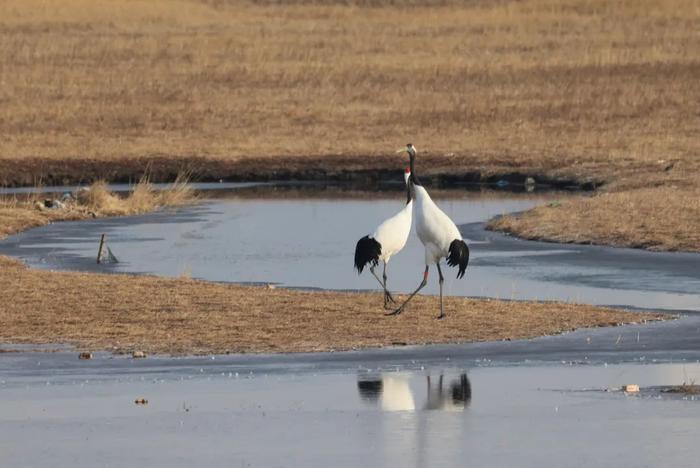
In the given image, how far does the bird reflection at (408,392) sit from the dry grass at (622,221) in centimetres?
1071

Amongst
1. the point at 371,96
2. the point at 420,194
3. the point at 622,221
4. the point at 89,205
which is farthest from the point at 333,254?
the point at 371,96

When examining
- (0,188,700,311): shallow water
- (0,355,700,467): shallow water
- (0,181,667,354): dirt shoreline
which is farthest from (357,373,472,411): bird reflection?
(0,188,700,311): shallow water

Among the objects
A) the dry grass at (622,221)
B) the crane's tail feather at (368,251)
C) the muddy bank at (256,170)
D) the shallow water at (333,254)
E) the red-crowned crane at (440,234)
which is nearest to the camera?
the red-crowned crane at (440,234)

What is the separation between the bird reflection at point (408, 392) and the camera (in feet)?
42.1

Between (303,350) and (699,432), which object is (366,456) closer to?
(699,432)

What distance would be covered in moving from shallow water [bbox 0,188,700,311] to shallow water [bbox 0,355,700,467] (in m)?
5.48

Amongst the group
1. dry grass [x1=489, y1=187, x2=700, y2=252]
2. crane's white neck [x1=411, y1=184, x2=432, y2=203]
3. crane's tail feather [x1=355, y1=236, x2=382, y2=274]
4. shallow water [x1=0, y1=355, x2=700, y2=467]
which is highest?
dry grass [x1=489, y1=187, x2=700, y2=252]

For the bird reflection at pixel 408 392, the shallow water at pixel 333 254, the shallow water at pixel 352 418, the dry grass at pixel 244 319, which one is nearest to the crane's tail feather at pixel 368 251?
the dry grass at pixel 244 319

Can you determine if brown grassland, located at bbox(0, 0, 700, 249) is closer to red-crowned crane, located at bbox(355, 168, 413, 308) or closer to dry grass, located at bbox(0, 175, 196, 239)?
dry grass, located at bbox(0, 175, 196, 239)

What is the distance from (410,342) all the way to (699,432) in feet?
15.5

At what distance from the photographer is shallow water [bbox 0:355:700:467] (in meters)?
11.1

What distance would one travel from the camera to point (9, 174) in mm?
39906

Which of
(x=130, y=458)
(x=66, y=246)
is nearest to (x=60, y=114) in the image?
(x=66, y=246)

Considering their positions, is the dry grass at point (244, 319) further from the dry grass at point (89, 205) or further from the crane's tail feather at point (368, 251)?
the dry grass at point (89, 205)
